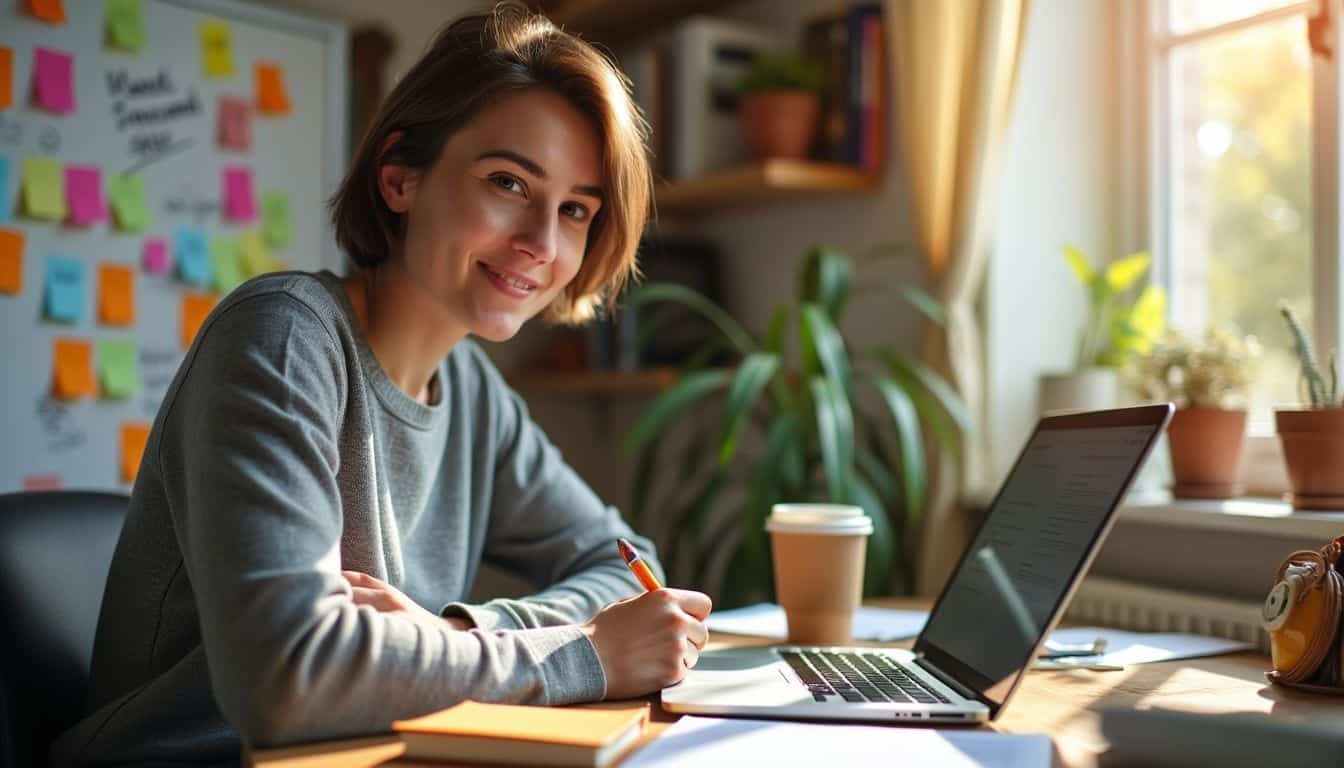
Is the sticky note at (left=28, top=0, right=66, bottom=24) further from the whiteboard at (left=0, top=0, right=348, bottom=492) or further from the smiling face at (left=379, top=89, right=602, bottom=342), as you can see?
the smiling face at (left=379, top=89, right=602, bottom=342)

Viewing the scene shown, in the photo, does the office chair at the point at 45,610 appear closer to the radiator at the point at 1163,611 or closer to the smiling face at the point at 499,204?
the smiling face at the point at 499,204

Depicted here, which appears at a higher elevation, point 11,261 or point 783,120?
point 783,120

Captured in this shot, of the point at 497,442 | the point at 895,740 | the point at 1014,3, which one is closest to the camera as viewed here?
the point at 895,740

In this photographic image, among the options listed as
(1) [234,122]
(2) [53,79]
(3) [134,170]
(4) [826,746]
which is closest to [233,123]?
(1) [234,122]

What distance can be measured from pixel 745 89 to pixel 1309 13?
101 centimetres

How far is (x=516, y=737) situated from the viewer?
792 mm

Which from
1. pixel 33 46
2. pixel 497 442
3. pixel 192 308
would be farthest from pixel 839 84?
pixel 33 46

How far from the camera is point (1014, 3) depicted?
1824 millimetres

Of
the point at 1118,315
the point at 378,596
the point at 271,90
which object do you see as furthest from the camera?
the point at 271,90

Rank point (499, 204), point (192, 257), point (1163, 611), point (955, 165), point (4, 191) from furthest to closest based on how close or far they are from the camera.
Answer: point (192, 257), point (4, 191), point (955, 165), point (1163, 611), point (499, 204)

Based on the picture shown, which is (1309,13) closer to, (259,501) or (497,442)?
(497,442)

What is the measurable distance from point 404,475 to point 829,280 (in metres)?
0.98

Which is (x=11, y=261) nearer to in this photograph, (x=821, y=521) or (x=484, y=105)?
(x=484, y=105)

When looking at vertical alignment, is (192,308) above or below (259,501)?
above
